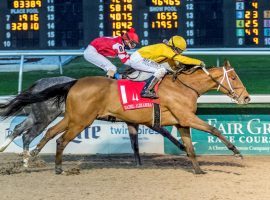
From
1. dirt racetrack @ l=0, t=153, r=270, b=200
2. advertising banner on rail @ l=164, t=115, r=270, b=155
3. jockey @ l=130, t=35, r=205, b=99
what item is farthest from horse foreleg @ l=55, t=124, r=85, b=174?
advertising banner on rail @ l=164, t=115, r=270, b=155

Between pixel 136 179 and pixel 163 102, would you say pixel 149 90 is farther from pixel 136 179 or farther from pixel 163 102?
pixel 136 179

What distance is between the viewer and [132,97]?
748 cm

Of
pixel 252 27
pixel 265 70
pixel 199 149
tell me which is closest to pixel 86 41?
pixel 252 27

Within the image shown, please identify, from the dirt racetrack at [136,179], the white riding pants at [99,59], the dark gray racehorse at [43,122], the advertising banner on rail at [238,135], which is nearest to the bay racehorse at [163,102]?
the dirt racetrack at [136,179]

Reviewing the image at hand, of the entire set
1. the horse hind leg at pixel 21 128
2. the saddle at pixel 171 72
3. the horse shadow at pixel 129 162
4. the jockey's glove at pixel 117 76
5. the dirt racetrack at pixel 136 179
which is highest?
the saddle at pixel 171 72

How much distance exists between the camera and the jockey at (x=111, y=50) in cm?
809

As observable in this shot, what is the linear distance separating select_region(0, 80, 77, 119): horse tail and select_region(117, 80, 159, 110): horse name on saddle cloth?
499 mm

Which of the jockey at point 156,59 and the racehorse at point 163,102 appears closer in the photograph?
the racehorse at point 163,102

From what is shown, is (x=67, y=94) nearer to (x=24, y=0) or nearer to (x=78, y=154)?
(x=78, y=154)

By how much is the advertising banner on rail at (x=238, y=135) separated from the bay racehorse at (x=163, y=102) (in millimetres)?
1612

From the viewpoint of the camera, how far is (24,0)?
14852mm

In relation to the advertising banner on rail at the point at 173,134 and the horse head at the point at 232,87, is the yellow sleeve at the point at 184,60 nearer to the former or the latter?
the horse head at the point at 232,87

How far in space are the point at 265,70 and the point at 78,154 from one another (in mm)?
3131

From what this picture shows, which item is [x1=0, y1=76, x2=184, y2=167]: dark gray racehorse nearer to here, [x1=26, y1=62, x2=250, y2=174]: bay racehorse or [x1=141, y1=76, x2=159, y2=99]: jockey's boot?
[x1=26, y1=62, x2=250, y2=174]: bay racehorse
